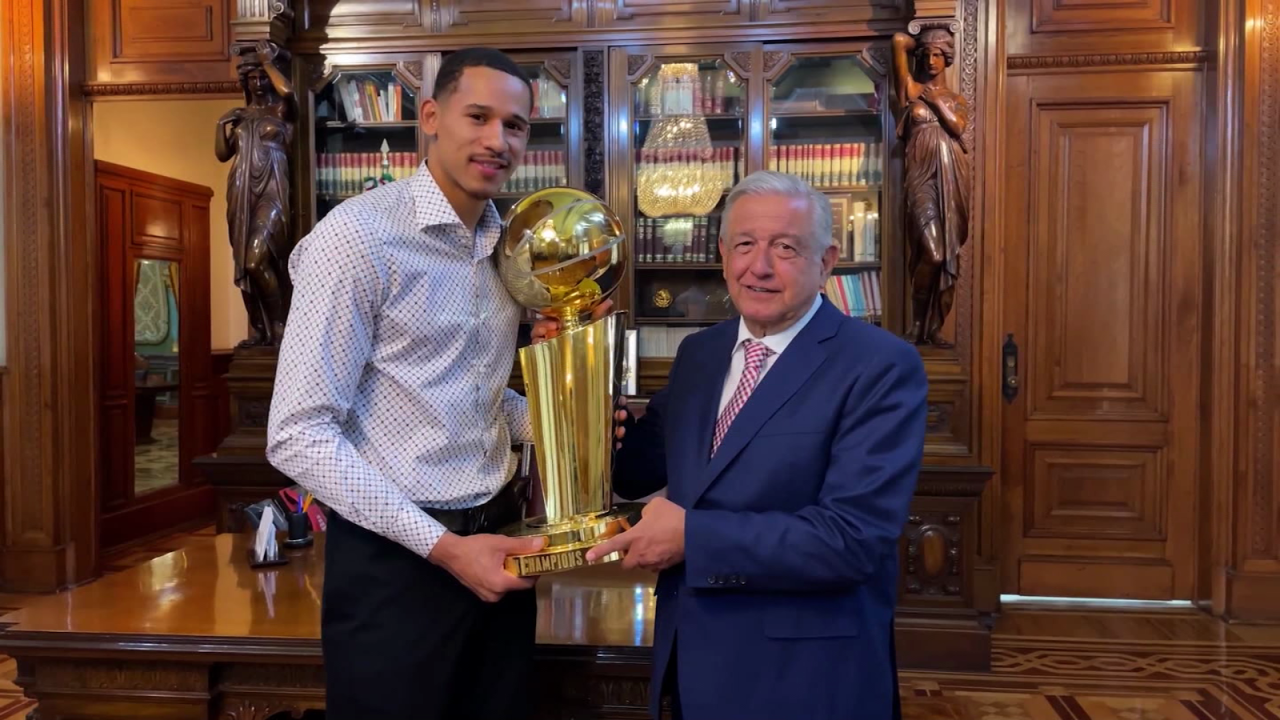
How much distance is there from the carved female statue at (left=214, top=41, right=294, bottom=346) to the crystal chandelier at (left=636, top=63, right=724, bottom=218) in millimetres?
1540

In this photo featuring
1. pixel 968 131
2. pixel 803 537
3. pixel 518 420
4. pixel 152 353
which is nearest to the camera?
pixel 803 537

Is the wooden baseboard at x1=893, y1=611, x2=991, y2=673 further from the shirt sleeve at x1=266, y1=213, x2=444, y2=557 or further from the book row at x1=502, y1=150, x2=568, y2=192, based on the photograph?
the shirt sleeve at x1=266, y1=213, x2=444, y2=557

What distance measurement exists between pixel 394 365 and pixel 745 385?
1.66 ft

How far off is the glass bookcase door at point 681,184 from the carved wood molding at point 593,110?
147 millimetres

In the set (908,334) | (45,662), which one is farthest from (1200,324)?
(45,662)

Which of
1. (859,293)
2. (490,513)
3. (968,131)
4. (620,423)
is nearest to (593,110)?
(859,293)

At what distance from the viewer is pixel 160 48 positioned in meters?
4.34

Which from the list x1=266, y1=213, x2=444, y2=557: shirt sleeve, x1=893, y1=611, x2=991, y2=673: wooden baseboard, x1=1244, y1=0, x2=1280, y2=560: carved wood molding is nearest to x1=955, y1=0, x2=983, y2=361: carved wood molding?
x1=893, y1=611, x2=991, y2=673: wooden baseboard

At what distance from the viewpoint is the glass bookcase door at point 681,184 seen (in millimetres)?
4059

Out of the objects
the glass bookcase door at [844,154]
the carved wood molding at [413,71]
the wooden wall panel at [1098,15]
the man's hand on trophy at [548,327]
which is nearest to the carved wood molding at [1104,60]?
the wooden wall panel at [1098,15]

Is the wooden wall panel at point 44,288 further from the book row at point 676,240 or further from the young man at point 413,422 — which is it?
the young man at point 413,422

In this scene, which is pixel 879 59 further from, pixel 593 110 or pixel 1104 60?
pixel 593 110

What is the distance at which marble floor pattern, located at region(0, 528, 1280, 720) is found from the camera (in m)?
3.01

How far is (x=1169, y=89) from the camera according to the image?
13.3 feet
